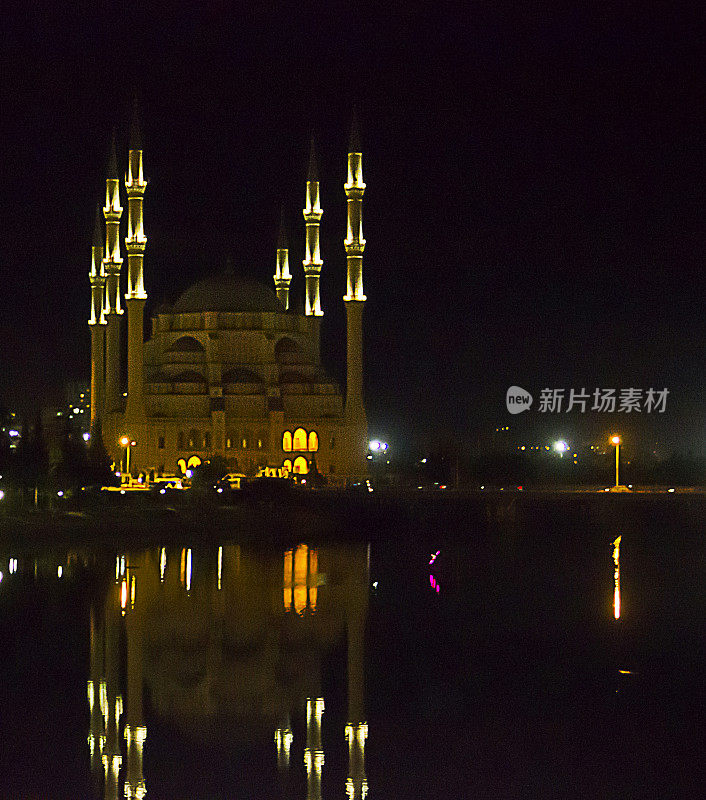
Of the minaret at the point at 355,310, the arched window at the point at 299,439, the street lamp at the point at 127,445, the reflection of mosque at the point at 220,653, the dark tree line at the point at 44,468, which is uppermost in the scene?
the minaret at the point at 355,310

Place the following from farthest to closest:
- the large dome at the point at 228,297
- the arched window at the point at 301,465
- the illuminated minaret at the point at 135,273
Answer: the large dome at the point at 228,297 → the arched window at the point at 301,465 → the illuminated minaret at the point at 135,273

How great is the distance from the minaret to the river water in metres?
36.0

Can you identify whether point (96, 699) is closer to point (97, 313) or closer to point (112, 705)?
point (112, 705)

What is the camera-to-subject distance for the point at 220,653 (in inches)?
1128

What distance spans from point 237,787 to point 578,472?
72.0 metres

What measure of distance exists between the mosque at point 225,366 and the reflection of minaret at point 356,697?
42.7 m

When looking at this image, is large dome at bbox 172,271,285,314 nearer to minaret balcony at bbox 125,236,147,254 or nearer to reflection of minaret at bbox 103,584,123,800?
minaret balcony at bbox 125,236,147,254

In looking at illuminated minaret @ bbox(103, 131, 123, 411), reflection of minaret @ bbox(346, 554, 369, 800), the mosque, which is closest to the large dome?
the mosque

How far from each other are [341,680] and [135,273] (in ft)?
187

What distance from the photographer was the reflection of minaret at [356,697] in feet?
63.5

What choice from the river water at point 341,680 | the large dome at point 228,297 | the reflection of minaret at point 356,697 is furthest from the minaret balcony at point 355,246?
the reflection of minaret at point 356,697

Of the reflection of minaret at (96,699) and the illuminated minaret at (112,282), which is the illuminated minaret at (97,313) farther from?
the reflection of minaret at (96,699)

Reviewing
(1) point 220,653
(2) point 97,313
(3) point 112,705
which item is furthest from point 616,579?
(2) point 97,313

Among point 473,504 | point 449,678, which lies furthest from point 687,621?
point 473,504
